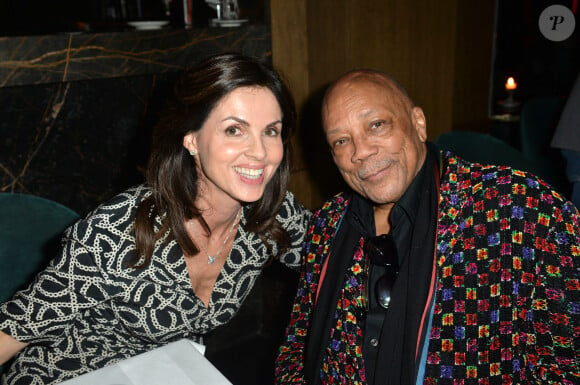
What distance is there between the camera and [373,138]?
5.26 ft

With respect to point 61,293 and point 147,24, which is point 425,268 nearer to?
point 61,293

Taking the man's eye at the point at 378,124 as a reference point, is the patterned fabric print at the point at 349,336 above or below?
below

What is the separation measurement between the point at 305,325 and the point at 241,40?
1.67m

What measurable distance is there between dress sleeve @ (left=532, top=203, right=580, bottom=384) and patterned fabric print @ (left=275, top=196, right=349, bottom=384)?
2.09 ft

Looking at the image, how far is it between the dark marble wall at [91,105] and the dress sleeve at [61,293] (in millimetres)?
638

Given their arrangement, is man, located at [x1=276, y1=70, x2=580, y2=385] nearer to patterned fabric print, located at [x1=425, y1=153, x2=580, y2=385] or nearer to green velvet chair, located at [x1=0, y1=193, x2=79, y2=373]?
patterned fabric print, located at [x1=425, y1=153, x2=580, y2=385]

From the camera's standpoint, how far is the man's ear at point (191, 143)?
168cm

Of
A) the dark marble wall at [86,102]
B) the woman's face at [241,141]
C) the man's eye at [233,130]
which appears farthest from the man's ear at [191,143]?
the dark marble wall at [86,102]

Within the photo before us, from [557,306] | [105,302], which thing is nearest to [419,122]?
[557,306]

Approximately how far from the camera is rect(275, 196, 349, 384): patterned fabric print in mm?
1740

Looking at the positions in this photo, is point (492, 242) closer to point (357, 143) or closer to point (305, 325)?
point (357, 143)

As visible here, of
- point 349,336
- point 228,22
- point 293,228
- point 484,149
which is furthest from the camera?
point 228,22

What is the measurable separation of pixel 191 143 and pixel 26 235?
599 millimetres

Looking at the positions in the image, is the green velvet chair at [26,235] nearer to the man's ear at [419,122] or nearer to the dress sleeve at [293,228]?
the dress sleeve at [293,228]
